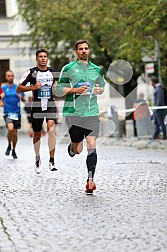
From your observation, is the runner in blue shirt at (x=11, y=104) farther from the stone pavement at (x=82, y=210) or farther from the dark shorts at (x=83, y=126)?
the dark shorts at (x=83, y=126)

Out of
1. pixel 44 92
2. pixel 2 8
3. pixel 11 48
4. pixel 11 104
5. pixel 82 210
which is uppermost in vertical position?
pixel 2 8

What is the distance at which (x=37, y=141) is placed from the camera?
13508 millimetres

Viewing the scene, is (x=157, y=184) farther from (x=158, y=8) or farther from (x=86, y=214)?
(x=158, y=8)

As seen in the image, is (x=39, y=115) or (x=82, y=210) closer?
(x=82, y=210)

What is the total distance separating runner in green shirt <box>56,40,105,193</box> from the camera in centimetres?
1041

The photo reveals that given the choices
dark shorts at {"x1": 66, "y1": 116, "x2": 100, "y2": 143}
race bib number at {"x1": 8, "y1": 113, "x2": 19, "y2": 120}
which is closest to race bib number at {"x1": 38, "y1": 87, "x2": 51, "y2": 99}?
dark shorts at {"x1": 66, "y1": 116, "x2": 100, "y2": 143}

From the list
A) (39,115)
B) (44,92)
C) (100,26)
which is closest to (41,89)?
(44,92)

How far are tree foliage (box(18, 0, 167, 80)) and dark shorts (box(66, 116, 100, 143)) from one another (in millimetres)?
12592

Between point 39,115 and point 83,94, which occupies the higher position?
point 83,94

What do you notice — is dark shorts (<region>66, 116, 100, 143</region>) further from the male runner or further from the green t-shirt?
the male runner

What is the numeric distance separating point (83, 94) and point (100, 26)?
22662 mm

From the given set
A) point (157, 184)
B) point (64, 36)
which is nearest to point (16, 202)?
point (157, 184)

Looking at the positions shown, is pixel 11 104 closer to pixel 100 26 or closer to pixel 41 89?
pixel 41 89

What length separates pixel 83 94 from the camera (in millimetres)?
10484
